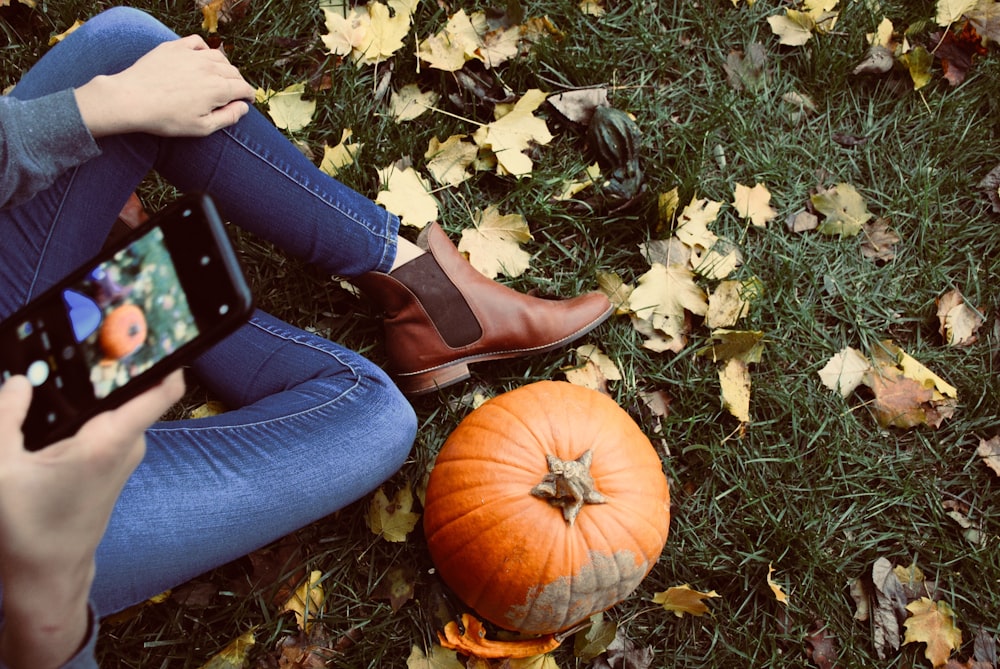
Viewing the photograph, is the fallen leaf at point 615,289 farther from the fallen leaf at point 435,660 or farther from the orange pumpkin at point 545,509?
the fallen leaf at point 435,660

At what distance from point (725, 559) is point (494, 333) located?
93 cm

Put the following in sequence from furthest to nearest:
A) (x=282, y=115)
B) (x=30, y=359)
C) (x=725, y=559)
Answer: (x=282, y=115), (x=725, y=559), (x=30, y=359)

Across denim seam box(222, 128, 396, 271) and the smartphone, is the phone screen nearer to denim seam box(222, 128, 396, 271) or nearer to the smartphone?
the smartphone

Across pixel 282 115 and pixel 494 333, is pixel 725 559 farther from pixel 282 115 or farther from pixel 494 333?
pixel 282 115

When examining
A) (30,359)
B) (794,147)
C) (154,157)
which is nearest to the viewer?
(30,359)

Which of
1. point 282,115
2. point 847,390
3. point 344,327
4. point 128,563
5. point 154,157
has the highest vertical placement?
point 154,157

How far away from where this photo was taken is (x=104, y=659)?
6.14 ft

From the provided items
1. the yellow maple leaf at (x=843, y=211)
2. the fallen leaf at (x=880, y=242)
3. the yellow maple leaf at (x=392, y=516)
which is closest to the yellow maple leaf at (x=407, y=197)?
the yellow maple leaf at (x=392, y=516)

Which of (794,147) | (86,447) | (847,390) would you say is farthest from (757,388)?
(86,447)

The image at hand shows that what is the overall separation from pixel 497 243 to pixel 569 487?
89 cm

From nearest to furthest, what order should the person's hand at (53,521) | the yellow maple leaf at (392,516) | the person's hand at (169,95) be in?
the person's hand at (53,521)
the person's hand at (169,95)
the yellow maple leaf at (392,516)

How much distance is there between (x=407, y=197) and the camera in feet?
7.09

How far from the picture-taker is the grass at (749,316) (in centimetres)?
201

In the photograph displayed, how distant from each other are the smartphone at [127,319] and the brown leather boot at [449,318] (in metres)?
0.83
